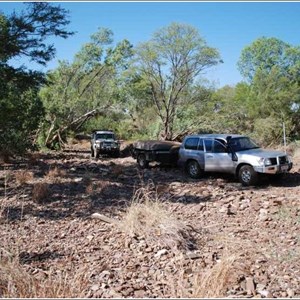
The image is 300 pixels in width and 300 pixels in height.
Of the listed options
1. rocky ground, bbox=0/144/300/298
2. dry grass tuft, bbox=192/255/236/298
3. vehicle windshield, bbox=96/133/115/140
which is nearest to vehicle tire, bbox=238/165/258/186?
rocky ground, bbox=0/144/300/298

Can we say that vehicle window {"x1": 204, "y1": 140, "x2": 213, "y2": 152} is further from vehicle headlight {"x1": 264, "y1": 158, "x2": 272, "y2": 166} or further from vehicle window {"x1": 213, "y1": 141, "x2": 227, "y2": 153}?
vehicle headlight {"x1": 264, "y1": 158, "x2": 272, "y2": 166}

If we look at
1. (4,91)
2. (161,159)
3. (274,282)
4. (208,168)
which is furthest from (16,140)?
(274,282)

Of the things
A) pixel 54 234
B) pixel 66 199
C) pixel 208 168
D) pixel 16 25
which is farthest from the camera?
pixel 208 168

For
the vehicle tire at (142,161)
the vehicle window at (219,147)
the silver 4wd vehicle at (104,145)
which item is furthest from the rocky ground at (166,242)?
the silver 4wd vehicle at (104,145)

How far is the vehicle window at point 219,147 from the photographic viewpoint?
13.6 m

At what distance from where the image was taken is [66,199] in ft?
35.9

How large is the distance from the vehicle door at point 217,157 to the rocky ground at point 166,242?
69 centimetres

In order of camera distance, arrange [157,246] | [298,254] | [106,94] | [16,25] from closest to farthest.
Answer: [298,254] < [157,246] < [16,25] < [106,94]

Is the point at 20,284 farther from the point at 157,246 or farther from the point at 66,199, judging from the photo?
the point at 66,199

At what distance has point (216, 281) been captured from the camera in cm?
511

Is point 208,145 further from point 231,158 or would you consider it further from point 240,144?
point 231,158

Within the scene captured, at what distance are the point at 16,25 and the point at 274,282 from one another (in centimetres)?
1169

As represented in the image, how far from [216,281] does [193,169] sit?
9.90m

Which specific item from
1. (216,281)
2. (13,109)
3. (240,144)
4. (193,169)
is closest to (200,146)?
(193,169)
